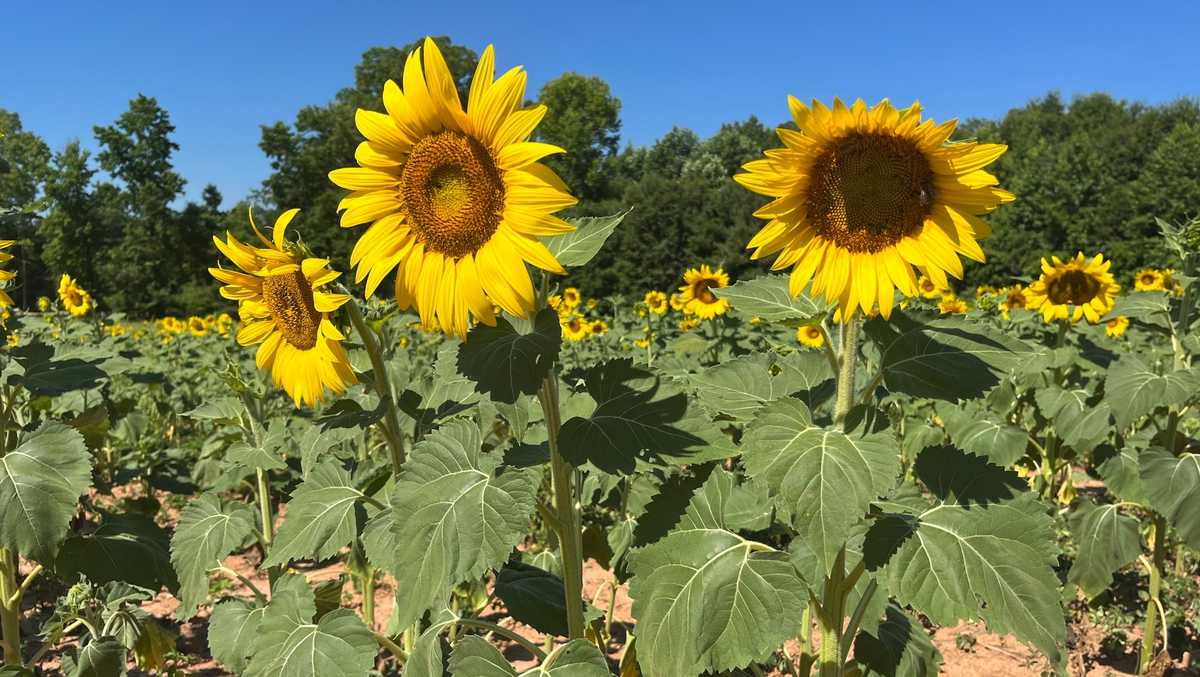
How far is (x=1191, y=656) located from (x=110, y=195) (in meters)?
43.6

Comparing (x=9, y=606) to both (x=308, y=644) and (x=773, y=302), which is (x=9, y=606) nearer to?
(x=308, y=644)

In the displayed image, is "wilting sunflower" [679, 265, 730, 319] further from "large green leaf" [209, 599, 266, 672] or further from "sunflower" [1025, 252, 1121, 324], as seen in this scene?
"large green leaf" [209, 599, 266, 672]

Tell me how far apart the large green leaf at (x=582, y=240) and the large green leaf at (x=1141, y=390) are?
9.36ft

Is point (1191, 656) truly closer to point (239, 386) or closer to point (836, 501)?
point (836, 501)

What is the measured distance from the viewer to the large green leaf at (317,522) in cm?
197

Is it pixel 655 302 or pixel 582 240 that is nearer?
pixel 582 240

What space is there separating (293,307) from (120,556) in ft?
3.96

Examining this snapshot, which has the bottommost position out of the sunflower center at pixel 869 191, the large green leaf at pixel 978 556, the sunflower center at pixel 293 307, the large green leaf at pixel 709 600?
the large green leaf at pixel 709 600

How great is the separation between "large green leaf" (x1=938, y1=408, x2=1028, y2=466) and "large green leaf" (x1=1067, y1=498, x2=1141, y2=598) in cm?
67

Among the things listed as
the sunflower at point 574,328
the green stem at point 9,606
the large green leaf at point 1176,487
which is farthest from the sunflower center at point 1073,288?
the green stem at point 9,606

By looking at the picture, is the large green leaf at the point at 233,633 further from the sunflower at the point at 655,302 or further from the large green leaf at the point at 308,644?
the sunflower at the point at 655,302

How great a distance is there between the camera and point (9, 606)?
2598 millimetres

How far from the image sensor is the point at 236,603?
8.83ft

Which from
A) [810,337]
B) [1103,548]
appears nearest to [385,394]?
[1103,548]
